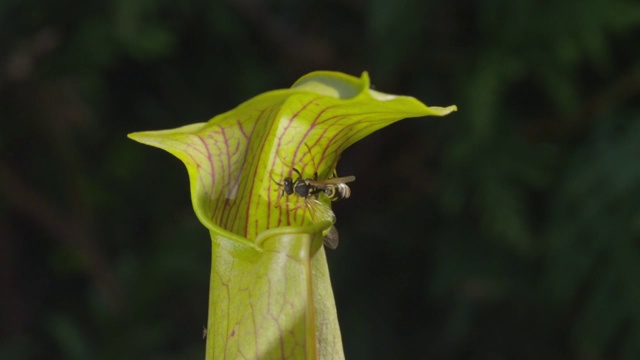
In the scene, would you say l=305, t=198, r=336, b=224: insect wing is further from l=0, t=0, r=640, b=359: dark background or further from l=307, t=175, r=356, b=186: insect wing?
l=0, t=0, r=640, b=359: dark background

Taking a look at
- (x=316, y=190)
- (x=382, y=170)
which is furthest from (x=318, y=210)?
(x=382, y=170)

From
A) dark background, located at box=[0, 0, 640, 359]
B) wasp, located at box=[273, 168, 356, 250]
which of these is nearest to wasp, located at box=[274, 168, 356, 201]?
wasp, located at box=[273, 168, 356, 250]

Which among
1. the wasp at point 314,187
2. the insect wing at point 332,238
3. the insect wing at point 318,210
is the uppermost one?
the wasp at point 314,187

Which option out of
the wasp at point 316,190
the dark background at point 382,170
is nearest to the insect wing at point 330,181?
the wasp at point 316,190

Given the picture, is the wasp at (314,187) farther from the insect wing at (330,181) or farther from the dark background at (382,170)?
the dark background at (382,170)

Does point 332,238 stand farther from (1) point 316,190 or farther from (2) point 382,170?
(2) point 382,170

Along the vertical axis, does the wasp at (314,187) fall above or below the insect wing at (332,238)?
above
